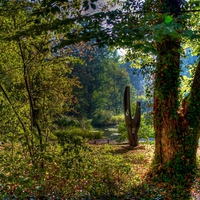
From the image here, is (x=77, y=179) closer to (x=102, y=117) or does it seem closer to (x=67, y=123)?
(x=67, y=123)

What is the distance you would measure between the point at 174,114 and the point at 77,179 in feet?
7.93

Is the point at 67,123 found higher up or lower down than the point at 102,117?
higher up

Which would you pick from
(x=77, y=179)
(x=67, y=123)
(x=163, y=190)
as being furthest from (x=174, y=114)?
(x=67, y=123)

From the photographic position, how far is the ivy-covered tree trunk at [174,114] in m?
4.81

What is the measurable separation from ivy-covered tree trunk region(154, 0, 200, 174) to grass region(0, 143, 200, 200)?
456 millimetres

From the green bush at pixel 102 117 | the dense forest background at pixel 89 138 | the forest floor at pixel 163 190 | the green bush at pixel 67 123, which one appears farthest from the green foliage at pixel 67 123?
the forest floor at pixel 163 190

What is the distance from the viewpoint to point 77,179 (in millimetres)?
3418

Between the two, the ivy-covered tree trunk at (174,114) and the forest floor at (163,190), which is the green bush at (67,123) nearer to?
the forest floor at (163,190)

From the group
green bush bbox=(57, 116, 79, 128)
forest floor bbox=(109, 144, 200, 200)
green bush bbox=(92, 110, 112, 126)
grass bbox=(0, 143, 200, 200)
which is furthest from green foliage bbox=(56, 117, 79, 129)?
grass bbox=(0, 143, 200, 200)

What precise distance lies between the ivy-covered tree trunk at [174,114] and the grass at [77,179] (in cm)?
46

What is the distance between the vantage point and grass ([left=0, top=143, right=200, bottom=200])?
268 centimetres

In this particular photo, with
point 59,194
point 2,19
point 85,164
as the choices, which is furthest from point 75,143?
point 2,19

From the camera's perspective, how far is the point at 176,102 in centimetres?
491

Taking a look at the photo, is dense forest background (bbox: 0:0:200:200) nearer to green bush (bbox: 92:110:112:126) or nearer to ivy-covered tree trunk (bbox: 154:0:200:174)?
ivy-covered tree trunk (bbox: 154:0:200:174)
